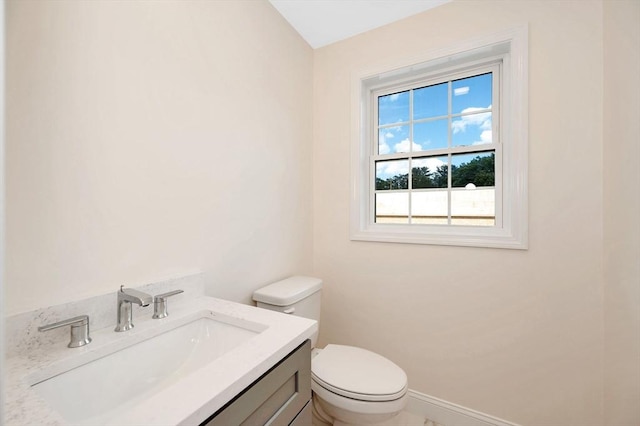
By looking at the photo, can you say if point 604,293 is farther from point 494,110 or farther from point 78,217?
point 78,217

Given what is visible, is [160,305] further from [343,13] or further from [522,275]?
[343,13]

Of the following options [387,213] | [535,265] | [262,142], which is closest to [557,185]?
[535,265]

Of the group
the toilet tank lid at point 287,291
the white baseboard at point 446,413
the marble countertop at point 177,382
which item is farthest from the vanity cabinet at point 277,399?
the white baseboard at point 446,413

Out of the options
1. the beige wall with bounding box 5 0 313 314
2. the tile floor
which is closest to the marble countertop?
the beige wall with bounding box 5 0 313 314

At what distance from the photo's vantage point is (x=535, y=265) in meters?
1.38

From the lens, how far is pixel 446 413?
1577mm

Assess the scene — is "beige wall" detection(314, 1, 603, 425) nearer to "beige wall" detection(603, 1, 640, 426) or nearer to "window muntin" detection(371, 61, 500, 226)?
"beige wall" detection(603, 1, 640, 426)

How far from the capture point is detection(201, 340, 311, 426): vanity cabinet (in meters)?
0.59

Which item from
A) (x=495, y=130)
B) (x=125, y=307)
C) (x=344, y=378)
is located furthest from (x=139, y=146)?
(x=495, y=130)

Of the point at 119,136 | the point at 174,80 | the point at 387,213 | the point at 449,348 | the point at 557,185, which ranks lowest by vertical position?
the point at 449,348

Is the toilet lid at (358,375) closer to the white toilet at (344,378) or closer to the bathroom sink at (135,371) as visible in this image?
the white toilet at (344,378)

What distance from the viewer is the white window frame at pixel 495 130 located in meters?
1.40

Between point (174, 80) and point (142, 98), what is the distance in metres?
0.17

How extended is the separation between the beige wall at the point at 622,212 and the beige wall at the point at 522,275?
5 centimetres
